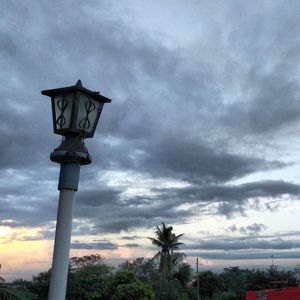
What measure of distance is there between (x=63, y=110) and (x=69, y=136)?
0.77ft

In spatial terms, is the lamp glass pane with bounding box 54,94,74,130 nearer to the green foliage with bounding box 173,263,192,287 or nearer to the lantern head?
the lantern head

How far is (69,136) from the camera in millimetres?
4121

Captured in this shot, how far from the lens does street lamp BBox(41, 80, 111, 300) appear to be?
12.9 feet

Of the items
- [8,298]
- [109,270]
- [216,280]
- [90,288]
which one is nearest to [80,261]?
[109,270]

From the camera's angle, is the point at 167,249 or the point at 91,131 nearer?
the point at 91,131

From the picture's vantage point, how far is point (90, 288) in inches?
1644

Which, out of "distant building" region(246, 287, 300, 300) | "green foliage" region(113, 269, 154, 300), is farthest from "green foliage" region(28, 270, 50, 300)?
"distant building" region(246, 287, 300, 300)

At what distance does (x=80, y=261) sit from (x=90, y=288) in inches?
465

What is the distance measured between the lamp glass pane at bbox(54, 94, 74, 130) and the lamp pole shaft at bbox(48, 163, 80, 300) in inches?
13.5

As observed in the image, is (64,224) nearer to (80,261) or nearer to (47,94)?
(47,94)

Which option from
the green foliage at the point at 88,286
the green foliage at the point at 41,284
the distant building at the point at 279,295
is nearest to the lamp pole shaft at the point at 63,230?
the distant building at the point at 279,295

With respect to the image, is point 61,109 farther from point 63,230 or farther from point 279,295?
point 279,295

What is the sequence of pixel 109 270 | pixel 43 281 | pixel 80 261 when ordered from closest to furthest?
pixel 43 281 → pixel 109 270 → pixel 80 261

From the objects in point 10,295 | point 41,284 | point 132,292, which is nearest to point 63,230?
point 10,295
